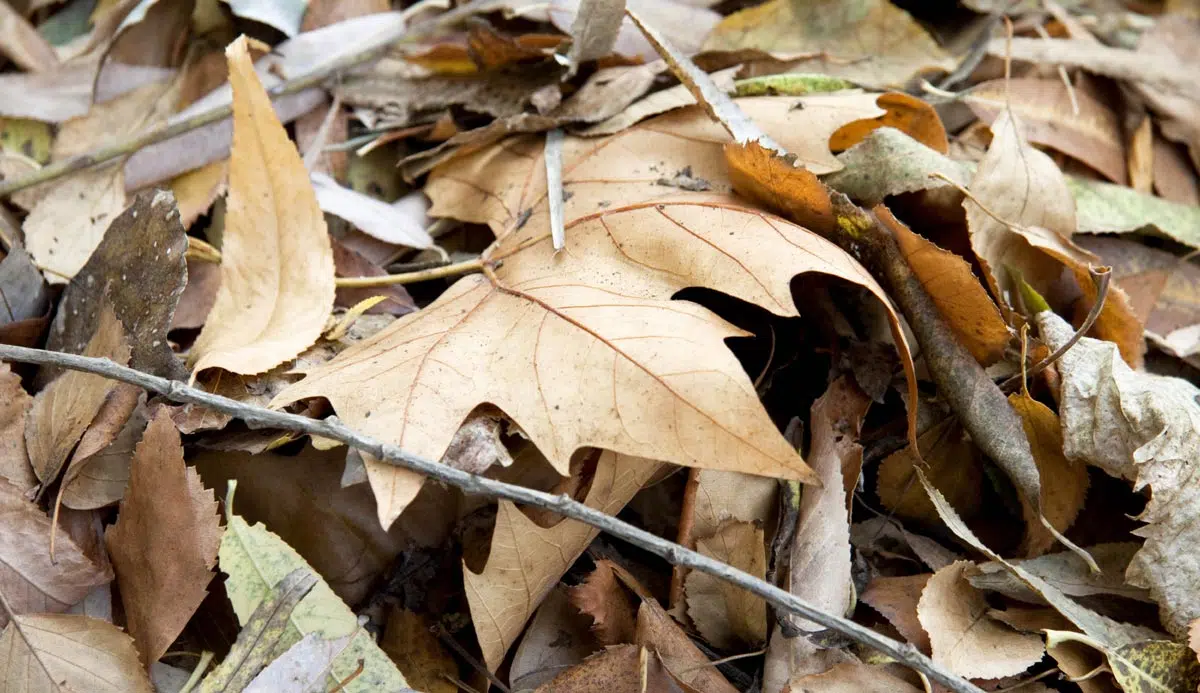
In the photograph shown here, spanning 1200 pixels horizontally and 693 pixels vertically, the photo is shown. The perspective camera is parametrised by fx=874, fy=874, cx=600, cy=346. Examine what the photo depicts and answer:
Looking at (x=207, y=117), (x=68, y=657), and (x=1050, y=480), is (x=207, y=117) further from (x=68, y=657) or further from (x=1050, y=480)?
(x=1050, y=480)

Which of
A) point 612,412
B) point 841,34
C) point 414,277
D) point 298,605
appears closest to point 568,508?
point 612,412

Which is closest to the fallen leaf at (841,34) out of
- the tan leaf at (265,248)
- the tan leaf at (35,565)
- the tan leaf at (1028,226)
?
the tan leaf at (1028,226)

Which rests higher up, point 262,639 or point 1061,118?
point 1061,118

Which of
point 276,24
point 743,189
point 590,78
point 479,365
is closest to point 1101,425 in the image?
point 743,189

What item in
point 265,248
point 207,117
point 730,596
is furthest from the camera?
point 207,117

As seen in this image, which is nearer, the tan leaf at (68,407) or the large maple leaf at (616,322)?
the large maple leaf at (616,322)

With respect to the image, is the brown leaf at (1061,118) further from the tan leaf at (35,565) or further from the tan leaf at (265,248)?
the tan leaf at (35,565)

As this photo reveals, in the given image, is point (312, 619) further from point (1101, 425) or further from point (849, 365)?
point (1101, 425)

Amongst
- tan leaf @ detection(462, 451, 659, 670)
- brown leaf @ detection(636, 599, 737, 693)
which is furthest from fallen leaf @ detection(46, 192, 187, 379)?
brown leaf @ detection(636, 599, 737, 693)
